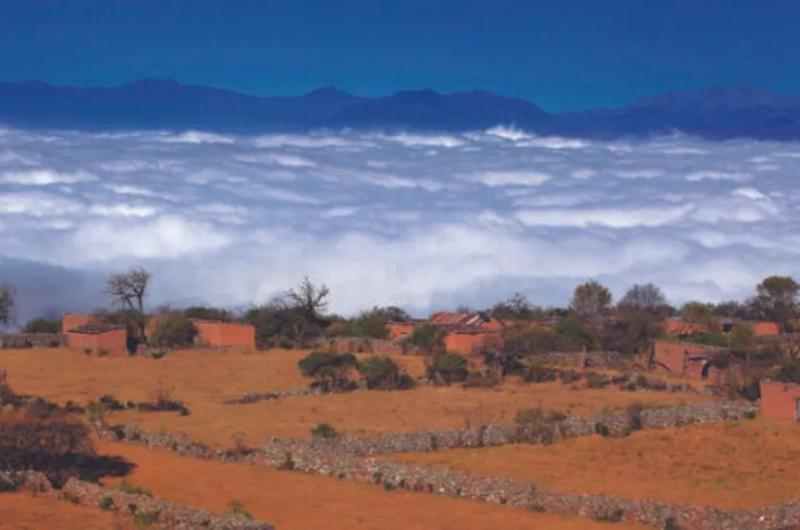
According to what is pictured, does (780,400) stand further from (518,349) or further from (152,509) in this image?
(152,509)

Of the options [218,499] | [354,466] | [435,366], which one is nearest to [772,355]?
[435,366]

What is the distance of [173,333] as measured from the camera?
43031 millimetres

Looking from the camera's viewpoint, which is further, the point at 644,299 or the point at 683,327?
the point at 644,299

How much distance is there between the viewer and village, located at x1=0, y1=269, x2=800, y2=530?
20547 mm

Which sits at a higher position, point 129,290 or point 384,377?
point 129,290

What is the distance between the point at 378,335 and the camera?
46.1 meters

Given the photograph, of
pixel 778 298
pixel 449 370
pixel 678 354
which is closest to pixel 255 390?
pixel 449 370

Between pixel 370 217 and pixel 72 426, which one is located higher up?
pixel 370 217

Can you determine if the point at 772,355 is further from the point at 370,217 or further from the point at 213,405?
the point at 370,217

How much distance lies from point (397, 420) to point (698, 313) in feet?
75.3

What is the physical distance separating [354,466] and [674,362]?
60.3 feet

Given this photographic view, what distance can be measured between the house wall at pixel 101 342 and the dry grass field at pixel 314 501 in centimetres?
1698

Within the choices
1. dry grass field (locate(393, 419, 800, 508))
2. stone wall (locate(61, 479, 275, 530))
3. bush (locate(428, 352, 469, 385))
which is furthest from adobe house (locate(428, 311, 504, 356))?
stone wall (locate(61, 479, 275, 530))

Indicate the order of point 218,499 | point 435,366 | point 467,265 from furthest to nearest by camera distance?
point 467,265 → point 435,366 → point 218,499
